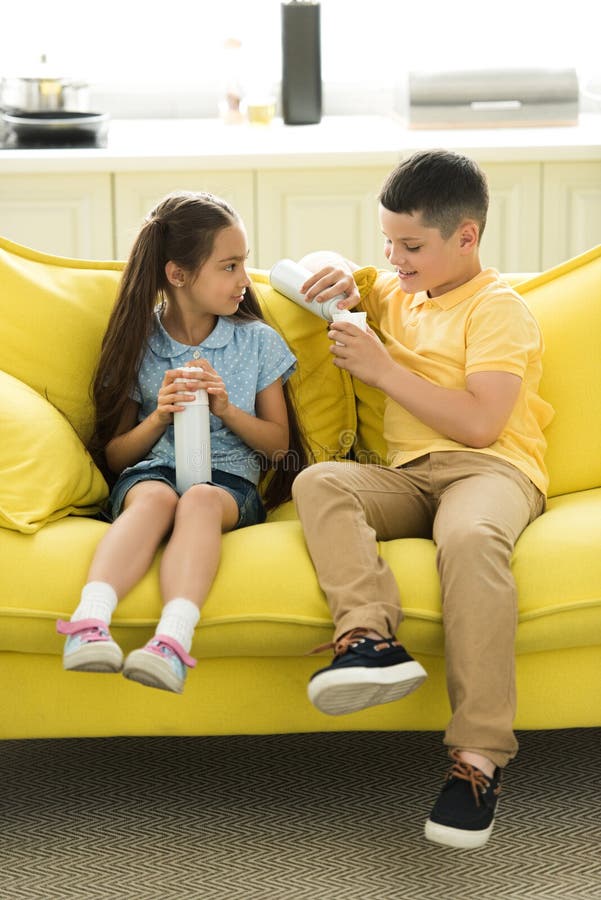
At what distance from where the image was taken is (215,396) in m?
2.11

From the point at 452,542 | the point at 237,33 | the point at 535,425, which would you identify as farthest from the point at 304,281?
the point at 237,33

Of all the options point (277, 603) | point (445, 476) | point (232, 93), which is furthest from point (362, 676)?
point (232, 93)

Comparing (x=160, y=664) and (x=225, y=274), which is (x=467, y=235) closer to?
(x=225, y=274)

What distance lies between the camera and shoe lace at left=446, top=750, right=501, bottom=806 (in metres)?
1.71

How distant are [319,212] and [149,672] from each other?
77.8 inches

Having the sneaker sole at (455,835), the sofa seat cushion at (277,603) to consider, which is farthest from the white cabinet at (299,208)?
the sneaker sole at (455,835)

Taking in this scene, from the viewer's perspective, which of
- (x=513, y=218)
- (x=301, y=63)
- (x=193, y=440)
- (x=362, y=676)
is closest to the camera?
(x=362, y=676)

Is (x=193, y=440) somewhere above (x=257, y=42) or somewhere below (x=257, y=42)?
below

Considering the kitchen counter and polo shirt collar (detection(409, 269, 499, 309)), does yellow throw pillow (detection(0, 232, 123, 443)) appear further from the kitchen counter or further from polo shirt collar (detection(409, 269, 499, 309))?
the kitchen counter

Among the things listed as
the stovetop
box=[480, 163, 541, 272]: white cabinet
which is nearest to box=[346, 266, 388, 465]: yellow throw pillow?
box=[480, 163, 541, 272]: white cabinet

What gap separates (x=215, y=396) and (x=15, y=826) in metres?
0.76

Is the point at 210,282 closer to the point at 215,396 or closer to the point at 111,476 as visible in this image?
the point at 215,396

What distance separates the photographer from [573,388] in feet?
7.36

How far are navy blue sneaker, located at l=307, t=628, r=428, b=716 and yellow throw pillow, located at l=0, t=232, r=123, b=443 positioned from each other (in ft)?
2.51
